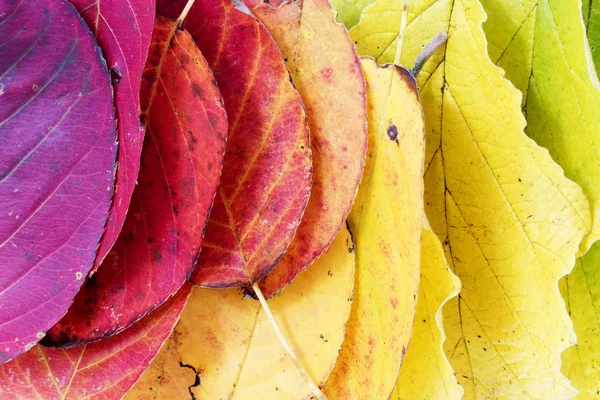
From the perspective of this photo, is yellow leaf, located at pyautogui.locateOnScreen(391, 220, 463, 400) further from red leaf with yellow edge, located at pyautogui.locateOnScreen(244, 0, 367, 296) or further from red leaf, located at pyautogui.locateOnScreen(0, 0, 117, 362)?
red leaf, located at pyautogui.locateOnScreen(0, 0, 117, 362)

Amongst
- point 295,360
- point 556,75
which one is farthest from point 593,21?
point 295,360

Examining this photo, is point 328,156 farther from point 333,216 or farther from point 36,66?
point 36,66

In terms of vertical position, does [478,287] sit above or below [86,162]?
below

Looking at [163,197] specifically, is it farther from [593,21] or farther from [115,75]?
[593,21]

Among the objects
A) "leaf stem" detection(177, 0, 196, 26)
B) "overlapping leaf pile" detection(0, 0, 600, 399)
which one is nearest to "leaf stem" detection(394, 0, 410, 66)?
"overlapping leaf pile" detection(0, 0, 600, 399)

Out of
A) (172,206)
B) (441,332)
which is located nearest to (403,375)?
(441,332)

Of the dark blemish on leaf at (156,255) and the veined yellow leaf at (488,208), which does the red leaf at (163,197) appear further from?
the veined yellow leaf at (488,208)
